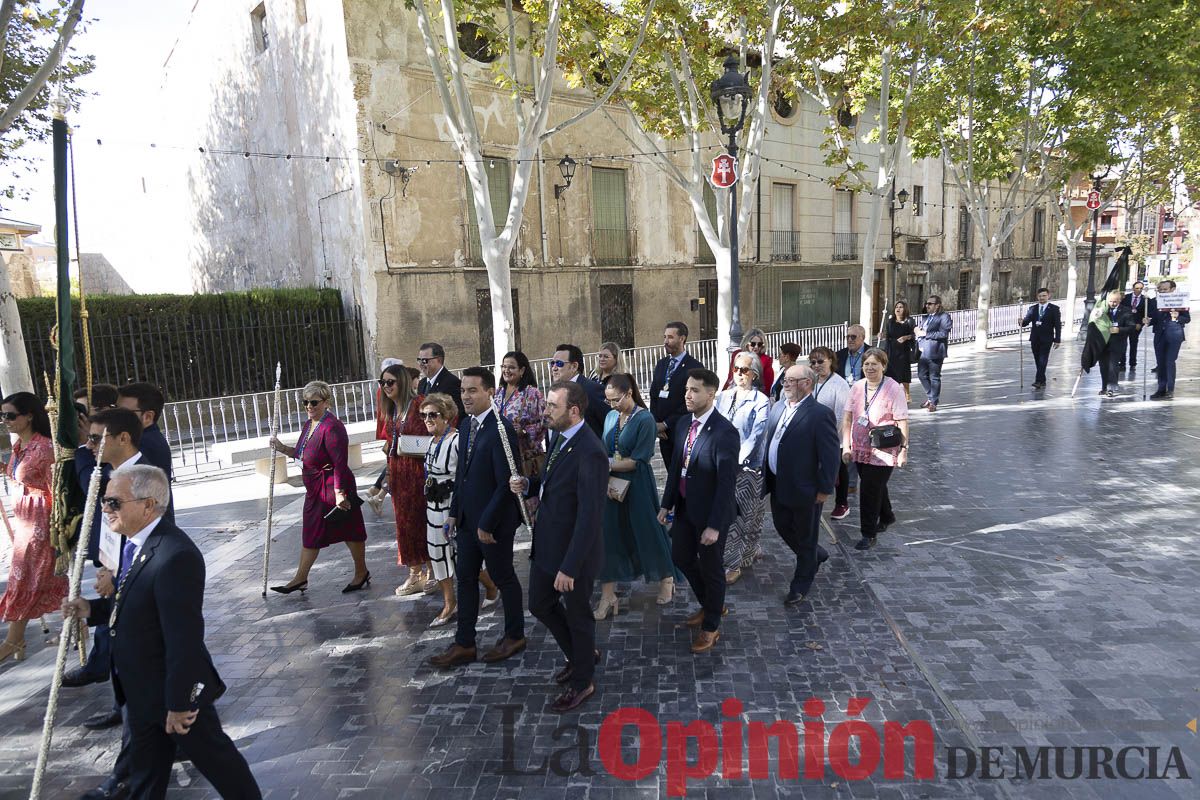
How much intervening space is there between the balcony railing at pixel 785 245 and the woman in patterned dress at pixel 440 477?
2200 cm

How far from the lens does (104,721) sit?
13.4 feet

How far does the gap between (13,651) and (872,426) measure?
6442 millimetres

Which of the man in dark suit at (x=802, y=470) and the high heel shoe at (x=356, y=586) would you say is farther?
the high heel shoe at (x=356, y=586)

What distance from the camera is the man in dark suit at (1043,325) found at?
13.0 meters

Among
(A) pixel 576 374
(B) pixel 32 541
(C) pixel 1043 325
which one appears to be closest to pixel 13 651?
(B) pixel 32 541

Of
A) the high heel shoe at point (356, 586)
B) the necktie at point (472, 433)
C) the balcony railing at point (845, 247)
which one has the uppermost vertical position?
the balcony railing at point (845, 247)

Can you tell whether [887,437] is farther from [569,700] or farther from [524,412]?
[569,700]

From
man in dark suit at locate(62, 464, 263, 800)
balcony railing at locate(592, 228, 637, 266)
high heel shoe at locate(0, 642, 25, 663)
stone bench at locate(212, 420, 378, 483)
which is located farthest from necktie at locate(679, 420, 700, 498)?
balcony railing at locate(592, 228, 637, 266)

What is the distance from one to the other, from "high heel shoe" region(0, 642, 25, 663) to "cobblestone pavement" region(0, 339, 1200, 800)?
0.29 ft

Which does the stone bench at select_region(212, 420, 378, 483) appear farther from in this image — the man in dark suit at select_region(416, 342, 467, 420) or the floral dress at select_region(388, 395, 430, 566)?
the floral dress at select_region(388, 395, 430, 566)

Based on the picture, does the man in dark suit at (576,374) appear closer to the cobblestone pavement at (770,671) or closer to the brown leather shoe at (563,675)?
the cobblestone pavement at (770,671)

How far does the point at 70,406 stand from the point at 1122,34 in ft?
61.1

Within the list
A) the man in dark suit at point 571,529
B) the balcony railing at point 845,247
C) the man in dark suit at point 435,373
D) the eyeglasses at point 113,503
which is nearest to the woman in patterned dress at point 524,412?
the man in dark suit at point 435,373

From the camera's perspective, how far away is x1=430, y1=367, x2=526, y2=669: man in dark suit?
4461 millimetres
